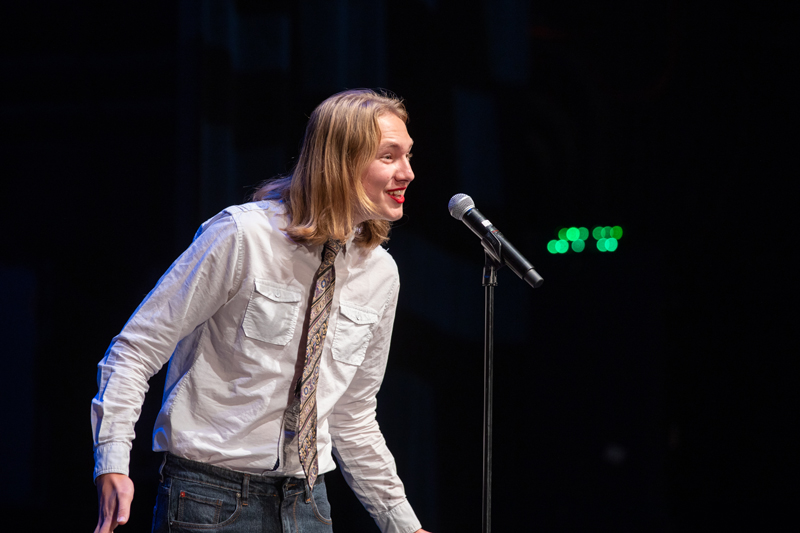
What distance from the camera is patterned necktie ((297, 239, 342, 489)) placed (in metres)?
1.42

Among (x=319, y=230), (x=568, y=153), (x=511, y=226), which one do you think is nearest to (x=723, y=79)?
(x=568, y=153)

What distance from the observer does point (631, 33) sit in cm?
262

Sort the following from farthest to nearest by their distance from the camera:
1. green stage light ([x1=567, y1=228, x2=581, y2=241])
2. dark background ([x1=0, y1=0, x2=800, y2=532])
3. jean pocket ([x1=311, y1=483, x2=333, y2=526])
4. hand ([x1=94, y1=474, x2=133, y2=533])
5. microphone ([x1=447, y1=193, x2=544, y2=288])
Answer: green stage light ([x1=567, y1=228, x2=581, y2=241]), dark background ([x1=0, y1=0, x2=800, y2=532]), jean pocket ([x1=311, y1=483, x2=333, y2=526]), microphone ([x1=447, y1=193, x2=544, y2=288]), hand ([x1=94, y1=474, x2=133, y2=533])

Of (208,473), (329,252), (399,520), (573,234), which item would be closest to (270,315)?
(329,252)

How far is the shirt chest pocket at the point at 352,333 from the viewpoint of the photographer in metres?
1.58

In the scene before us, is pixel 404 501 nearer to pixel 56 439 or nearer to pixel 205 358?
pixel 205 358

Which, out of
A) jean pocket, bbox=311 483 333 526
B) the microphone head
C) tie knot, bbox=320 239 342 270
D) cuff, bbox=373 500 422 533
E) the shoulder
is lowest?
cuff, bbox=373 500 422 533

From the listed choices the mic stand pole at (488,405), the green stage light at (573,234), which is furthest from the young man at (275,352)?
the green stage light at (573,234)

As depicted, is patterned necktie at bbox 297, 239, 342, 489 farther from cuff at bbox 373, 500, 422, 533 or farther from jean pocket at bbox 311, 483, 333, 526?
cuff at bbox 373, 500, 422, 533

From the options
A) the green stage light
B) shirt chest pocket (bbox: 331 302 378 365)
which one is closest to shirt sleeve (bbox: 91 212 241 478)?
shirt chest pocket (bbox: 331 302 378 365)

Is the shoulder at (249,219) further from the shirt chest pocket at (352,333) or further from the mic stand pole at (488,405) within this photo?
the mic stand pole at (488,405)

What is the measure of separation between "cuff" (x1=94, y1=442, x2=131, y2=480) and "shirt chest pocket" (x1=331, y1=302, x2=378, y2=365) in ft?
1.67

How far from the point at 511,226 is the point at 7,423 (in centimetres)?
208

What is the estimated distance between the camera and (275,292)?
1474 mm
